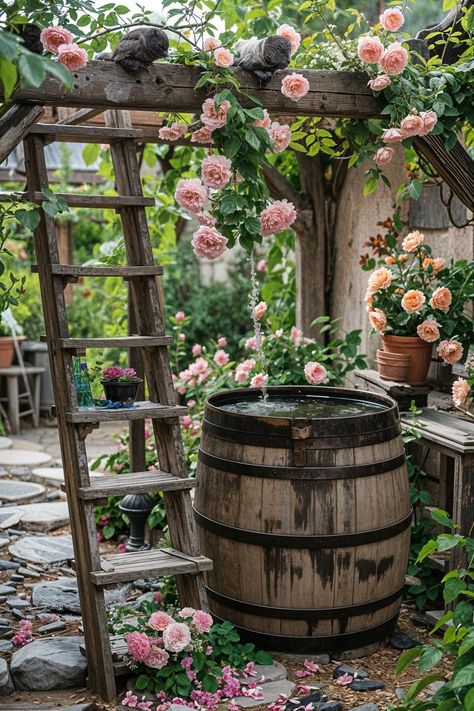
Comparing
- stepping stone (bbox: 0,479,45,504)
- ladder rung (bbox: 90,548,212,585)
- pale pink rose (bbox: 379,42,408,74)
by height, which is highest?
pale pink rose (bbox: 379,42,408,74)

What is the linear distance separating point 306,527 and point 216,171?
4.24 ft

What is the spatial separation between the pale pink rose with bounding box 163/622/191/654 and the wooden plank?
178cm

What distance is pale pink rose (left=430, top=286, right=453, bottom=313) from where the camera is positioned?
4.12m

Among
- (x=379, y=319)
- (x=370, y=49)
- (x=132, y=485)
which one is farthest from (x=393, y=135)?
(x=132, y=485)

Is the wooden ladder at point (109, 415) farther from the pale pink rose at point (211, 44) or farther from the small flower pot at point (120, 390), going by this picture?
the pale pink rose at point (211, 44)

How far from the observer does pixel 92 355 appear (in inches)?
379

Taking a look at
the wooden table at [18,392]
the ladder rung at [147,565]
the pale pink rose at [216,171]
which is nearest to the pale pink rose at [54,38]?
the pale pink rose at [216,171]

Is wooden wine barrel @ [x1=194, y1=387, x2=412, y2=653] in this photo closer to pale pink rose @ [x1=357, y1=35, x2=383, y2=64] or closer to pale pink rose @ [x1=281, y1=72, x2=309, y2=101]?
pale pink rose @ [x1=281, y1=72, x2=309, y2=101]

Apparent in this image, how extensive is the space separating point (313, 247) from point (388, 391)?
1.62 meters

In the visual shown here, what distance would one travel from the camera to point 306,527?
3.33 metres

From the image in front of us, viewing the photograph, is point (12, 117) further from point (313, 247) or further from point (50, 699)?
point (313, 247)

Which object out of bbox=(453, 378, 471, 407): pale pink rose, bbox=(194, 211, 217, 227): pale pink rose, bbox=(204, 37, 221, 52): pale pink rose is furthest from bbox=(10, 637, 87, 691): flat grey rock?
bbox=(204, 37, 221, 52): pale pink rose

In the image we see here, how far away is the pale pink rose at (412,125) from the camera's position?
3.55m

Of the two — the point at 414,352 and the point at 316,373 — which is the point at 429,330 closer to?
the point at 414,352
